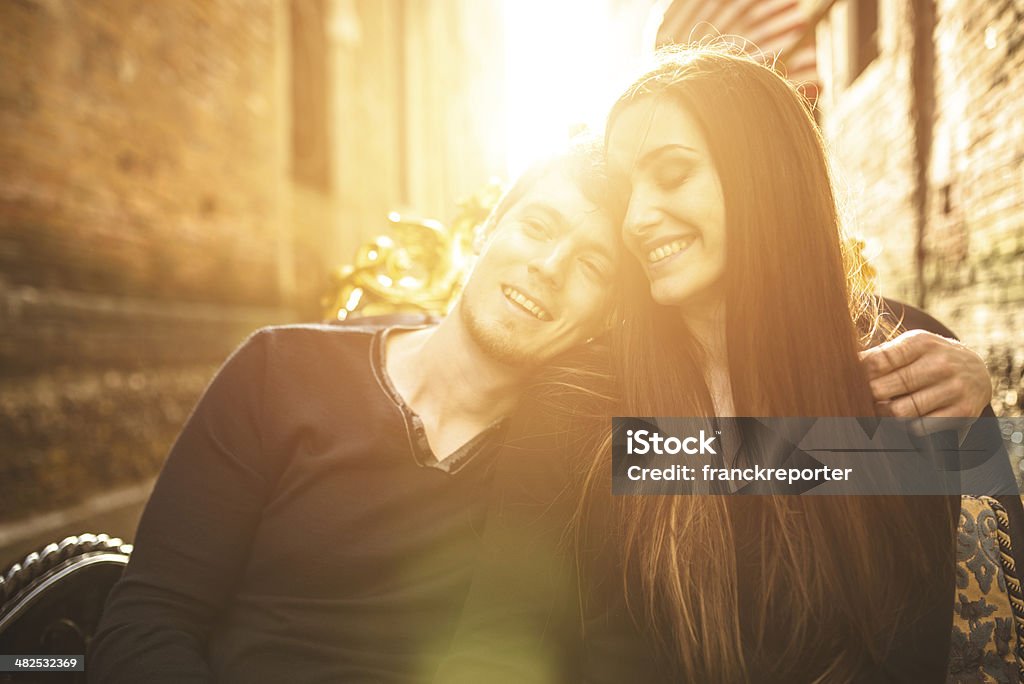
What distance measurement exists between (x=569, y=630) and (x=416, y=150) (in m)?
11.7

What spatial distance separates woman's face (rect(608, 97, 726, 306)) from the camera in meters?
1.35

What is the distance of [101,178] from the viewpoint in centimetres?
488

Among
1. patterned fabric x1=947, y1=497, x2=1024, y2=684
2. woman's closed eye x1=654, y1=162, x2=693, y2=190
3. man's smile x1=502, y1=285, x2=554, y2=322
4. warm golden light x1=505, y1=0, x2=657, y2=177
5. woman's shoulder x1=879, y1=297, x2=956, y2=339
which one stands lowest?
patterned fabric x1=947, y1=497, x2=1024, y2=684

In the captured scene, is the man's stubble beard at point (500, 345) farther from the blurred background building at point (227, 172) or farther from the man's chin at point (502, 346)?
the blurred background building at point (227, 172)

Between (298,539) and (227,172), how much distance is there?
18.4 feet

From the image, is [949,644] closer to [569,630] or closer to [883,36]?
[569,630]

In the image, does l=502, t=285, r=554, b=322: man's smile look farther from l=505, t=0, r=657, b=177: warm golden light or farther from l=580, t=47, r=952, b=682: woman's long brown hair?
l=505, t=0, r=657, b=177: warm golden light

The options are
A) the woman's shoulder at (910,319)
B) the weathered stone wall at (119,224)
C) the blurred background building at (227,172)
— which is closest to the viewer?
the woman's shoulder at (910,319)

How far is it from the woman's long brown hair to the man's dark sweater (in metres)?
0.36

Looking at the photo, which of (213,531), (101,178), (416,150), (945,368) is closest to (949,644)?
(945,368)

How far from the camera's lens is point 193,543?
1.42 m

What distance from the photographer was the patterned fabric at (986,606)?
1260mm

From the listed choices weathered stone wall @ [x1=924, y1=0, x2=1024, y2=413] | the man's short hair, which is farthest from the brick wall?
weathered stone wall @ [x1=924, y1=0, x2=1024, y2=413]

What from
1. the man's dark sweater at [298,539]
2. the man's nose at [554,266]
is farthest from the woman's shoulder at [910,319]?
the man's dark sweater at [298,539]
